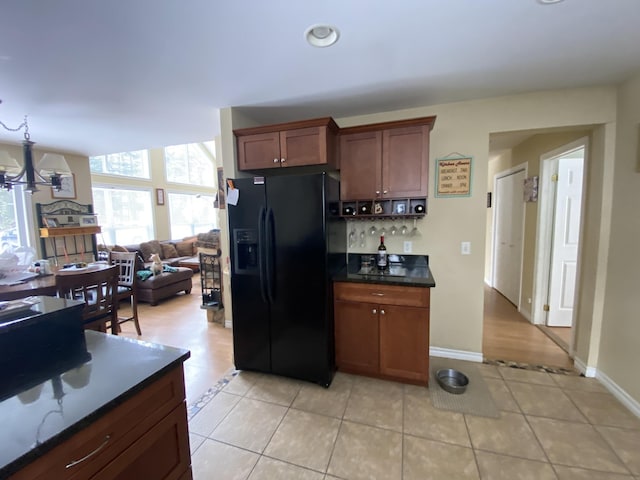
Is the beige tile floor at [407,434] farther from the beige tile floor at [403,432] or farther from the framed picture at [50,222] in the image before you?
the framed picture at [50,222]

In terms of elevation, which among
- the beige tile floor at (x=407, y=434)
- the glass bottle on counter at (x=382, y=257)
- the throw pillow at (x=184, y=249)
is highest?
the glass bottle on counter at (x=382, y=257)

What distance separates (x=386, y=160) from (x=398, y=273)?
1009 millimetres

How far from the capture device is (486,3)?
4.27ft

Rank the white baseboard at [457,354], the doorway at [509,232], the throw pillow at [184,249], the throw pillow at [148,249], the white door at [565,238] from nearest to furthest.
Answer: the white baseboard at [457,354], the white door at [565,238], the doorway at [509,232], the throw pillow at [148,249], the throw pillow at [184,249]

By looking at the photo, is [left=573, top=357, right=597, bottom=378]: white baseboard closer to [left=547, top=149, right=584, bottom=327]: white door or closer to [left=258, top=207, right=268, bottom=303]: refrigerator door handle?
[left=547, top=149, right=584, bottom=327]: white door

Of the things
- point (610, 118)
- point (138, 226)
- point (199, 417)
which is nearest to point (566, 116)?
point (610, 118)

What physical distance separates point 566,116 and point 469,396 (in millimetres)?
2410

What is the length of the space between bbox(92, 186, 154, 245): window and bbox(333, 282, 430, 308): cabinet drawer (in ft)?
19.0

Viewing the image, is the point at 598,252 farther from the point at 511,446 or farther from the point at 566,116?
the point at 511,446

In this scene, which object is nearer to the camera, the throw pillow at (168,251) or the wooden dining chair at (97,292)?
the wooden dining chair at (97,292)

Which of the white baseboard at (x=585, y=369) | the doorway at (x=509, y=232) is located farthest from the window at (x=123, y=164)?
the white baseboard at (x=585, y=369)

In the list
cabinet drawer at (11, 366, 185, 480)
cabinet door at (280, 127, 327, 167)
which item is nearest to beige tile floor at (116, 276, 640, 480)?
cabinet drawer at (11, 366, 185, 480)

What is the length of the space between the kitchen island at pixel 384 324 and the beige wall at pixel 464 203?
45 cm

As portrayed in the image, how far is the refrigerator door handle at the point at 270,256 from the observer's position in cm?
220
